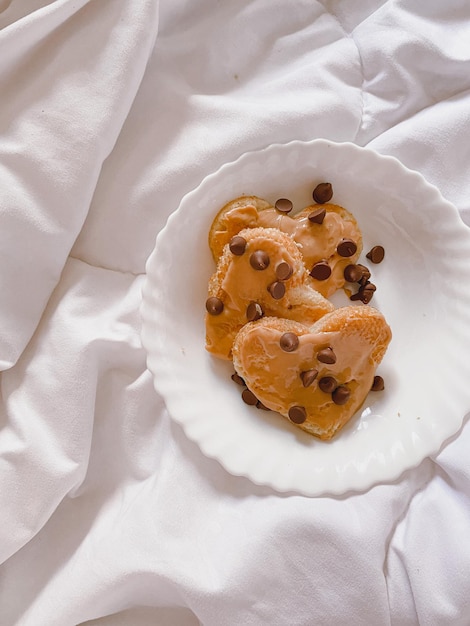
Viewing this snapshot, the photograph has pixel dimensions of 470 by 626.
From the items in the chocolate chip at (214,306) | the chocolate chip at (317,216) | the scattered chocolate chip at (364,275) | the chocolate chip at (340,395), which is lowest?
the chocolate chip at (340,395)

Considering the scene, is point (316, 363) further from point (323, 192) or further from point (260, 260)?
point (323, 192)

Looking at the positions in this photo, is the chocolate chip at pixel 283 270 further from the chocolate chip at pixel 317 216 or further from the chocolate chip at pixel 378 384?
the chocolate chip at pixel 378 384

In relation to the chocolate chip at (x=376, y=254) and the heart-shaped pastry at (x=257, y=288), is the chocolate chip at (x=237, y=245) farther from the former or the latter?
the chocolate chip at (x=376, y=254)

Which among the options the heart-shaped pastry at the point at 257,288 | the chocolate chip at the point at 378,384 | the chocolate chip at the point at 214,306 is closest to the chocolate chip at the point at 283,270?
the heart-shaped pastry at the point at 257,288

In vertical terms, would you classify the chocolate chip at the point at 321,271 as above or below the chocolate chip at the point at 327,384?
above

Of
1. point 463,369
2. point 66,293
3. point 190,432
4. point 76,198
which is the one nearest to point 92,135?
point 76,198

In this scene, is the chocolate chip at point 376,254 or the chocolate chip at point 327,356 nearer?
the chocolate chip at point 327,356

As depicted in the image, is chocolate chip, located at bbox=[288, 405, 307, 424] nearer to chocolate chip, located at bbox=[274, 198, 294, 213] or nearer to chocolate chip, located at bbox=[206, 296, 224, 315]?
chocolate chip, located at bbox=[206, 296, 224, 315]

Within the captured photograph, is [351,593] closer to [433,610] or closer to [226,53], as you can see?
[433,610]

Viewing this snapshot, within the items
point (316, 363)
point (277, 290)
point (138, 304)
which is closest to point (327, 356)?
point (316, 363)
